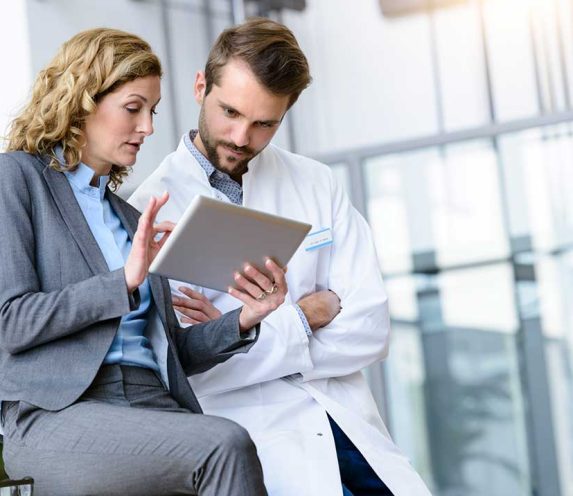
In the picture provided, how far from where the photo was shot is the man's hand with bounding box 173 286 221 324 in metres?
2.60

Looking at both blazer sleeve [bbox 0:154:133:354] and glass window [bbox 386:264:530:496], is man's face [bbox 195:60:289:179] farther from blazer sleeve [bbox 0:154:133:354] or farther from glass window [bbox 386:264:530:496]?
glass window [bbox 386:264:530:496]

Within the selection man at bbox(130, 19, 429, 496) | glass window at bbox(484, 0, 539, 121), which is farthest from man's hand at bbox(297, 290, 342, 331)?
glass window at bbox(484, 0, 539, 121)

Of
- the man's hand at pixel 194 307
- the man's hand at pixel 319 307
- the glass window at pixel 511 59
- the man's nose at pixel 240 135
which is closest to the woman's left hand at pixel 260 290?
the man's hand at pixel 194 307

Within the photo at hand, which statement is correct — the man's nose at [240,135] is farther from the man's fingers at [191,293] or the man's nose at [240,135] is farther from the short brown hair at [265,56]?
the man's fingers at [191,293]

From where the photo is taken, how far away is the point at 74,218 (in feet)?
7.24

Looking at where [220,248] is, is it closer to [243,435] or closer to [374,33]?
[243,435]

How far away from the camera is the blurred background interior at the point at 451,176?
565 centimetres

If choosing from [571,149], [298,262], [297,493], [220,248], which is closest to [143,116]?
[220,248]

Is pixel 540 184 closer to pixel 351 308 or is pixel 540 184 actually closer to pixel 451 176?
pixel 451 176

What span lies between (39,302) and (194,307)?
62 cm

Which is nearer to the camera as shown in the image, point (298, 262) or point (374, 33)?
point (298, 262)

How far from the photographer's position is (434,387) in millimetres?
5984

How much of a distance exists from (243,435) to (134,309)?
Answer: 0.32 metres

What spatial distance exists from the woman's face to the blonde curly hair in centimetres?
1
